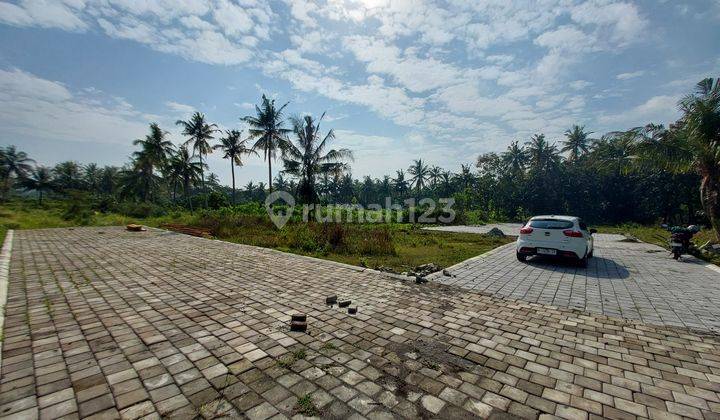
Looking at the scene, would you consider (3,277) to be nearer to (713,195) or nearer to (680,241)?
(680,241)

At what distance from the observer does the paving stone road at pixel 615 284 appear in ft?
16.6

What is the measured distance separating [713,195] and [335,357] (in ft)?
54.9

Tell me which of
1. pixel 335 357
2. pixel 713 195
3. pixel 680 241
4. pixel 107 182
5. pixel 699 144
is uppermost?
pixel 107 182

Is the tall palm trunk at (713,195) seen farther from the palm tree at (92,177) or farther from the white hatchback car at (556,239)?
the palm tree at (92,177)

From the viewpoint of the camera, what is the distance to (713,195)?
38.8 ft

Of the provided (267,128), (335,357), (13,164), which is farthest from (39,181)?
(335,357)

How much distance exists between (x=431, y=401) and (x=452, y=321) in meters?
2.00

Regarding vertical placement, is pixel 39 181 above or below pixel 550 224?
above

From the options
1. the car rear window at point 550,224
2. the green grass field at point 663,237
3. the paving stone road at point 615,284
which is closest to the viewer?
the paving stone road at point 615,284

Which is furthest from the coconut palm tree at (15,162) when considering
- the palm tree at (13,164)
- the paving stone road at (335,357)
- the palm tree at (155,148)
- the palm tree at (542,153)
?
the palm tree at (542,153)

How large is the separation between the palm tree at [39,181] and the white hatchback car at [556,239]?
68.8 metres

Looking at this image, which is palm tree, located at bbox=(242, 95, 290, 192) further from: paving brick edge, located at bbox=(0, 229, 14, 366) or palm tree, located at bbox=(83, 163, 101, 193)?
palm tree, located at bbox=(83, 163, 101, 193)

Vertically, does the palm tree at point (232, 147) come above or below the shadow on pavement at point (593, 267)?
above

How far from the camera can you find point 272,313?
15.5ft
